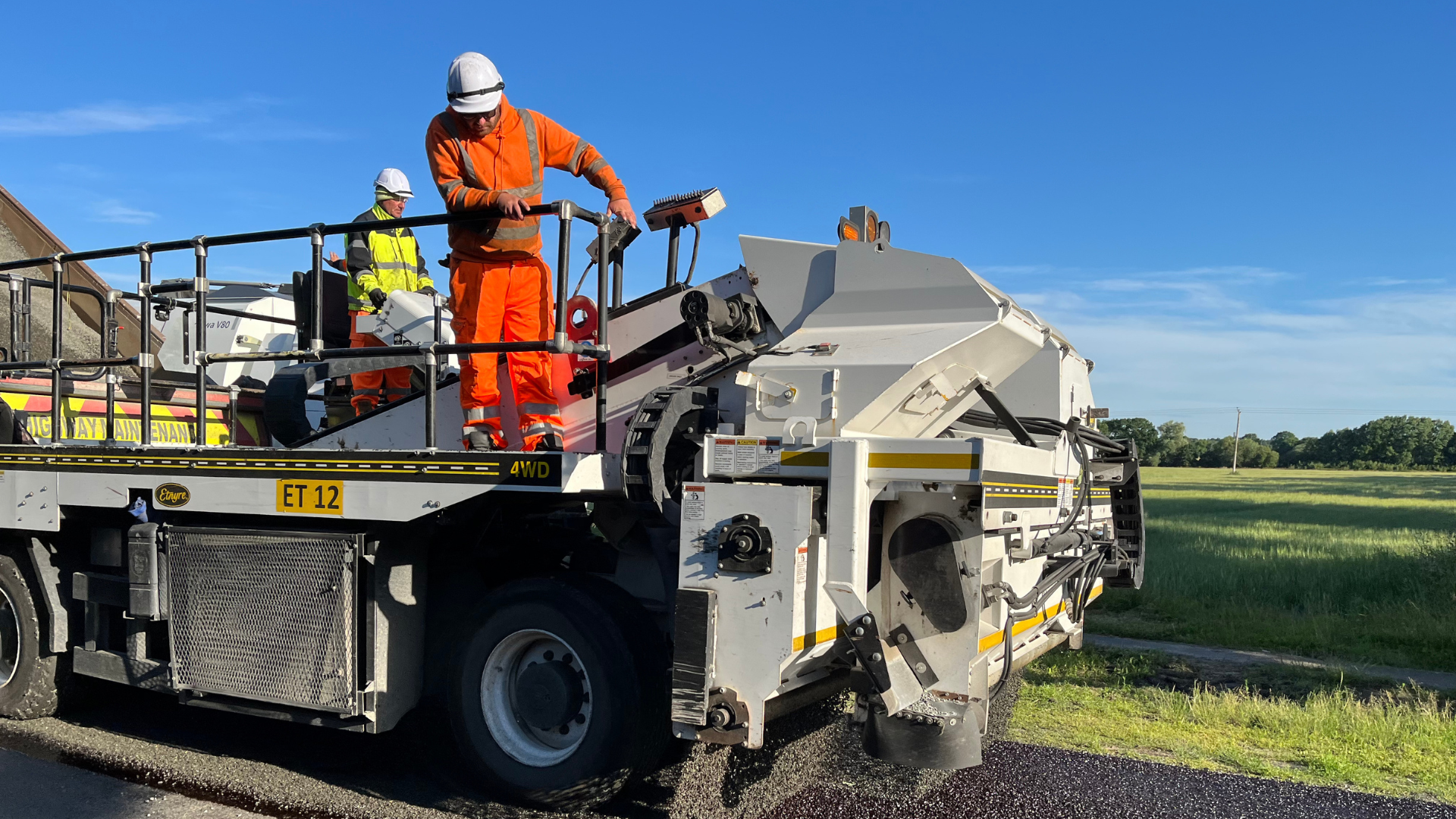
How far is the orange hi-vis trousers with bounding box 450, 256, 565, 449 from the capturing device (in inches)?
176

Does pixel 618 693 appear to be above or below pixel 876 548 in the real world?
below

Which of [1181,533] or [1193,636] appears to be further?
[1181,533]

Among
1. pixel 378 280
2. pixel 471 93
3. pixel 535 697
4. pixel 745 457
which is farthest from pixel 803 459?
pixel 378 280

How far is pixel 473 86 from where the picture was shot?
4508mm

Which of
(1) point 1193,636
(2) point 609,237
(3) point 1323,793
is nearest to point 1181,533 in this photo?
(1) point 1193,636

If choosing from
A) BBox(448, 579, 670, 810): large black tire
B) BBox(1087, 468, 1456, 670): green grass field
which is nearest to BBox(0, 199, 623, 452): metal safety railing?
BBox(448, 579, 670, 810): large black tire

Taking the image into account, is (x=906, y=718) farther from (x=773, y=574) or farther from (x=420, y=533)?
(x=420, y=533)

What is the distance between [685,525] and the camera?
3.65 metres

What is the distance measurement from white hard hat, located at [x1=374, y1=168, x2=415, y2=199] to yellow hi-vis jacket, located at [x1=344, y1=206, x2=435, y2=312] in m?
0.18

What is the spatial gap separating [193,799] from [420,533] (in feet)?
4.36

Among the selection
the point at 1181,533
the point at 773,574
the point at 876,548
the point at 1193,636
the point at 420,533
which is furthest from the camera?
the point at 1181,533

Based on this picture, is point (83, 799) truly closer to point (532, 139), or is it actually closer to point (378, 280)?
point (378, 280)

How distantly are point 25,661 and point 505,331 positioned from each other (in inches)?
125

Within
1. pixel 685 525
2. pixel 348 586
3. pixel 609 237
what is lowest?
pixel 348 586
